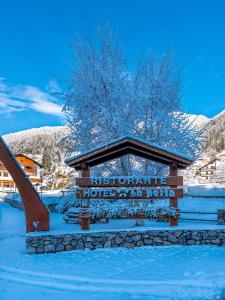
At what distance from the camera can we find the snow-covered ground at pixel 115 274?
6.37 meters

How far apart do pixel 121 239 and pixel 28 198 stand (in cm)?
338

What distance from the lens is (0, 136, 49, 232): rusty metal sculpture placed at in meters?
10.6

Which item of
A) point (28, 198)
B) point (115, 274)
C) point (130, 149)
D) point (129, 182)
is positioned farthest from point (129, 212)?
point (115, 274)

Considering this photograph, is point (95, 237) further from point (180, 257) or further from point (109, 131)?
point (109, 131)

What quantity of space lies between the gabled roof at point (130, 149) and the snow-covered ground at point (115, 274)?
2908 mm

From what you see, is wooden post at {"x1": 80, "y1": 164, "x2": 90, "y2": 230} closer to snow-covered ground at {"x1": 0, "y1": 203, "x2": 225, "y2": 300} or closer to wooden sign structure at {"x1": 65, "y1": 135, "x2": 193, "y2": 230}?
wooden sign structure at {"x1": 65, "y1": 135, "x2": 193, "y2": 230}

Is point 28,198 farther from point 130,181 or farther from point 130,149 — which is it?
point 130,149

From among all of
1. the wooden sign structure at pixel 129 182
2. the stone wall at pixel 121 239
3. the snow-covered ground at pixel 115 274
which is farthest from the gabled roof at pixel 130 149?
the snow-covered ground at pixel 115 274

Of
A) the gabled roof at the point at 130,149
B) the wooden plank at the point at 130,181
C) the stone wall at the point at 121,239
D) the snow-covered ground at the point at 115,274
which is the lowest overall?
the snow-covered ground at the point at 115,274

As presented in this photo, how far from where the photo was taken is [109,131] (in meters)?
15.7

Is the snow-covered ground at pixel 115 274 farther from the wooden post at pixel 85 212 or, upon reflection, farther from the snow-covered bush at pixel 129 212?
the snow-covered bush at pixel 129 212

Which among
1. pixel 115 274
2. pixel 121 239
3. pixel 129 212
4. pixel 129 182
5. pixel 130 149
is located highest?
pixel 130 149

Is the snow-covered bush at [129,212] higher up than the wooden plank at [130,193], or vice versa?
the wooden plank at [130,193]

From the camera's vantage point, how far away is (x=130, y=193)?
11.1 metres
